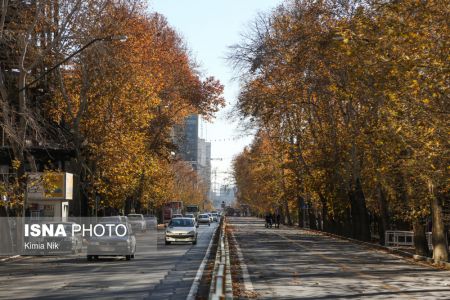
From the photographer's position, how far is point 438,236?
31.6 meters

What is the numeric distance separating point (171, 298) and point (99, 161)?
29472 millimetres

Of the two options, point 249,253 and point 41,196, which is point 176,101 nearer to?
point 41,196

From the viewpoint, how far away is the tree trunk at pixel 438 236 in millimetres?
30994

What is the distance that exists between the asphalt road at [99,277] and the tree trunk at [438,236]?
9873mm

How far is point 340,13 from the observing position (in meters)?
38.0

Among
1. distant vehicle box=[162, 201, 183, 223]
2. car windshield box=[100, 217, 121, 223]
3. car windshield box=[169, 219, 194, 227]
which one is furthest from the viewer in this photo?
distant vehicle box=[162, 201, 183, 223]

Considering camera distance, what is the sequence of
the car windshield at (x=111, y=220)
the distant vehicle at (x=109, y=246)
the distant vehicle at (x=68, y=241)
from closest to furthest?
the distant vehicle at (x=109, y=246) < the car windshield at (x=111, y=220) < the distant vehicle at (x=68, y=241)

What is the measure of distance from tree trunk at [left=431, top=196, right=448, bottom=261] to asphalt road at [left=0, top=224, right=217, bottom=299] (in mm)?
9873

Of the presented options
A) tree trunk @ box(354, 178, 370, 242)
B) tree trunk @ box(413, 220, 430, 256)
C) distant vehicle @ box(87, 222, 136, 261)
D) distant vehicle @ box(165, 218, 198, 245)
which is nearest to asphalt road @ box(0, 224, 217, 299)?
distant vehicle @ box(87, 222, 136, 261)

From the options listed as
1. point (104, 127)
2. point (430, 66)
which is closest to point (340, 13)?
point (104, 127)

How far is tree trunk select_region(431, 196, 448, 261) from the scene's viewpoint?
30994 mm

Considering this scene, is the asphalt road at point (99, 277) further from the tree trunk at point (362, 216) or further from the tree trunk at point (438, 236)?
the tree trunk at point (362, 216)

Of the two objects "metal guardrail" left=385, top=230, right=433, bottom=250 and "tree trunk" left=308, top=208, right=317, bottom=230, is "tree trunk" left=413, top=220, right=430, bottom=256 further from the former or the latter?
"tree trunk" left=308, top=208, right=317, bottom=230

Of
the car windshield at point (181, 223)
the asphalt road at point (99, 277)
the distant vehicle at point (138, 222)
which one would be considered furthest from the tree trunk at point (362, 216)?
the distant vehicle at point (138, 222)
